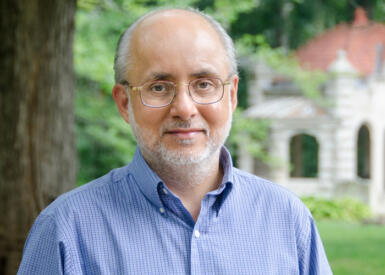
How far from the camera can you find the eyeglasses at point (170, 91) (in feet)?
5.18

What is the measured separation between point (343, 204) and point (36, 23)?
11.3 metres

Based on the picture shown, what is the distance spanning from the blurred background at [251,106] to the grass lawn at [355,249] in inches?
1.1

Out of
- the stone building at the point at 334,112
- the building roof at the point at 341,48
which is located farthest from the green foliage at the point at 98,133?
the building roof at the point at 341,48

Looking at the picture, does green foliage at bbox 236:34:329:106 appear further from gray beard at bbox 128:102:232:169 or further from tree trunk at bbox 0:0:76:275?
gray beard at bbox 128:102:232:169

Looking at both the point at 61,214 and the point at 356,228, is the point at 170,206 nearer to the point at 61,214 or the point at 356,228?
the point at 61,214

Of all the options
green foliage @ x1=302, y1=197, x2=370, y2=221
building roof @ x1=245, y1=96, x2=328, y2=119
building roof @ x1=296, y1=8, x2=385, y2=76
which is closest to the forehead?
green foliage @ x1=302, y1=197, x2=370, y2=221

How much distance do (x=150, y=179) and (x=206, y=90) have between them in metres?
0.30

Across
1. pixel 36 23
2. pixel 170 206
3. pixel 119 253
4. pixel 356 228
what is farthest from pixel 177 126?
pixel 356 228

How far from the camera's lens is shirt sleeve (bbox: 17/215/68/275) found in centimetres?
146

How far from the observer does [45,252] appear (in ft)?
4.84

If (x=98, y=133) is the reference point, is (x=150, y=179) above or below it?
above

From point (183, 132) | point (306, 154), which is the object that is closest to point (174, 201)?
point (183, 132)

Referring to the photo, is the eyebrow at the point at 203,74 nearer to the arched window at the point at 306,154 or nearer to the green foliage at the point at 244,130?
the green foliage at the point at 244,130

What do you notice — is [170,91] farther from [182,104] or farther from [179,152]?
[179,152]
